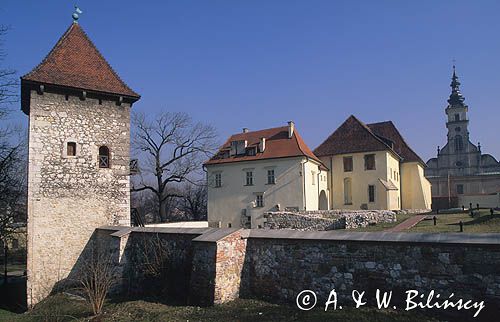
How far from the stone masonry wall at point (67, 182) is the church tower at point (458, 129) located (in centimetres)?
7095

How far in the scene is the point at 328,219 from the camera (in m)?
23.3

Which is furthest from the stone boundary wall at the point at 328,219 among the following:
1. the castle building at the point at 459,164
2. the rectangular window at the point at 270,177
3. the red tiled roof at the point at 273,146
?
Answer: the castle building at the point at 459,164

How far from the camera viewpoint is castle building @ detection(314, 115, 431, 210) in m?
35.3

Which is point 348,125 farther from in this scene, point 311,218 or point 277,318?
point 277,318

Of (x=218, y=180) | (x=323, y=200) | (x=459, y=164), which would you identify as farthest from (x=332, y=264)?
(x=459, y=164)

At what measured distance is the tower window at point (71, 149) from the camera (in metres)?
15.3

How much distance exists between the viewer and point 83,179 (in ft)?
50.7

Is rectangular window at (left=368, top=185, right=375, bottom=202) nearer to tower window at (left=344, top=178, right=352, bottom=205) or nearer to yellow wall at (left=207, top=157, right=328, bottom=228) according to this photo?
tower window at (left=344, top=178, right=352, bottom=205)

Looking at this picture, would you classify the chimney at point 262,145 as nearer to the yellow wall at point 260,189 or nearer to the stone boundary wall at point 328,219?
the yellow wall at point 260,189

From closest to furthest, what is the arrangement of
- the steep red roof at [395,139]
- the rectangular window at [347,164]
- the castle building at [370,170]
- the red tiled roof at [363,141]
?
the castle building at [370,170] → the red tiled roof at [363,141] → the rectangular window at [347,164] → the steep red roof at [395,139]

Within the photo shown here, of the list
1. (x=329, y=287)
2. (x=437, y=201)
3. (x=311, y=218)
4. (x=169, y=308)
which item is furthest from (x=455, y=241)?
(x=437, y=201)

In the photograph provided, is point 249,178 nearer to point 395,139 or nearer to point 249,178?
point 249,178

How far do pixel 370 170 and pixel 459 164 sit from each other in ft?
149

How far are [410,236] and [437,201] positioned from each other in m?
46.8
